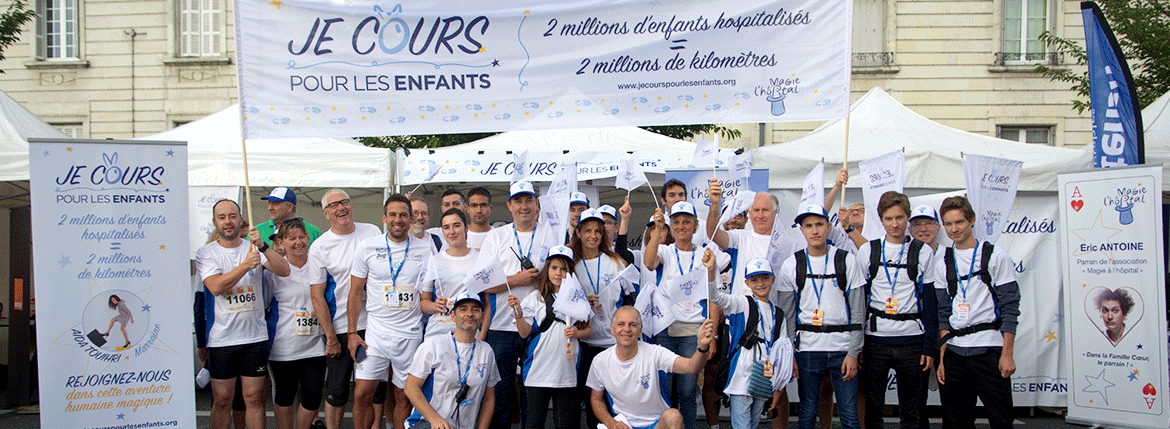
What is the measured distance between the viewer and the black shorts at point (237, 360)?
4738 millimetres

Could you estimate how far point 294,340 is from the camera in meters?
5.03

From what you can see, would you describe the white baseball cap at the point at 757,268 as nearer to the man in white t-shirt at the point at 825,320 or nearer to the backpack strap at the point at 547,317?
the man in white t-shirt at the point at 825,320

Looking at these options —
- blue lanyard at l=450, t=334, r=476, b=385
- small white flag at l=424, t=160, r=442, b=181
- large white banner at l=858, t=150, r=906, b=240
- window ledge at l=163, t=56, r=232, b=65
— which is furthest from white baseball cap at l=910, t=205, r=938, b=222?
window ledge at l=163, t=56, r=232, b=65

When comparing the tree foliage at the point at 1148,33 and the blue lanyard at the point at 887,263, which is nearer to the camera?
the blue lanyard at the point at 887,263

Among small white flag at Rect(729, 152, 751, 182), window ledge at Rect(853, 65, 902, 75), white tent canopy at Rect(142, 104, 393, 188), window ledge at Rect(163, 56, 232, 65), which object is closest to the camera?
small white flag at Rect(729, 152, 751, 182)

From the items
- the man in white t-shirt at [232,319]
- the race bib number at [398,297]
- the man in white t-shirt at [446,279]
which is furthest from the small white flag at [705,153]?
the man in white t-shirt at [232,319]

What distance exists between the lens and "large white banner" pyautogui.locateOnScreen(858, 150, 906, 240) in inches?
223

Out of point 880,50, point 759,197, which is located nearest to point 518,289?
point 759,197

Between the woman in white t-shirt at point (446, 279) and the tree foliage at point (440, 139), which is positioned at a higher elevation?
the tree foliage at point (440, 139)

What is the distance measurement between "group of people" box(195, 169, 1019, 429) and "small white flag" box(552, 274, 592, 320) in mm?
43

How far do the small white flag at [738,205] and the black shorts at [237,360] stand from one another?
314 cm

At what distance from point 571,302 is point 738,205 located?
1684mm

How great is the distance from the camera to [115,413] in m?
4.41

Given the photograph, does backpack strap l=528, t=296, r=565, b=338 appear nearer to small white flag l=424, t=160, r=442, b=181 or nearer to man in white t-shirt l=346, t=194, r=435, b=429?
man in white t-shirt l=346, t=194, r=435, b=429
